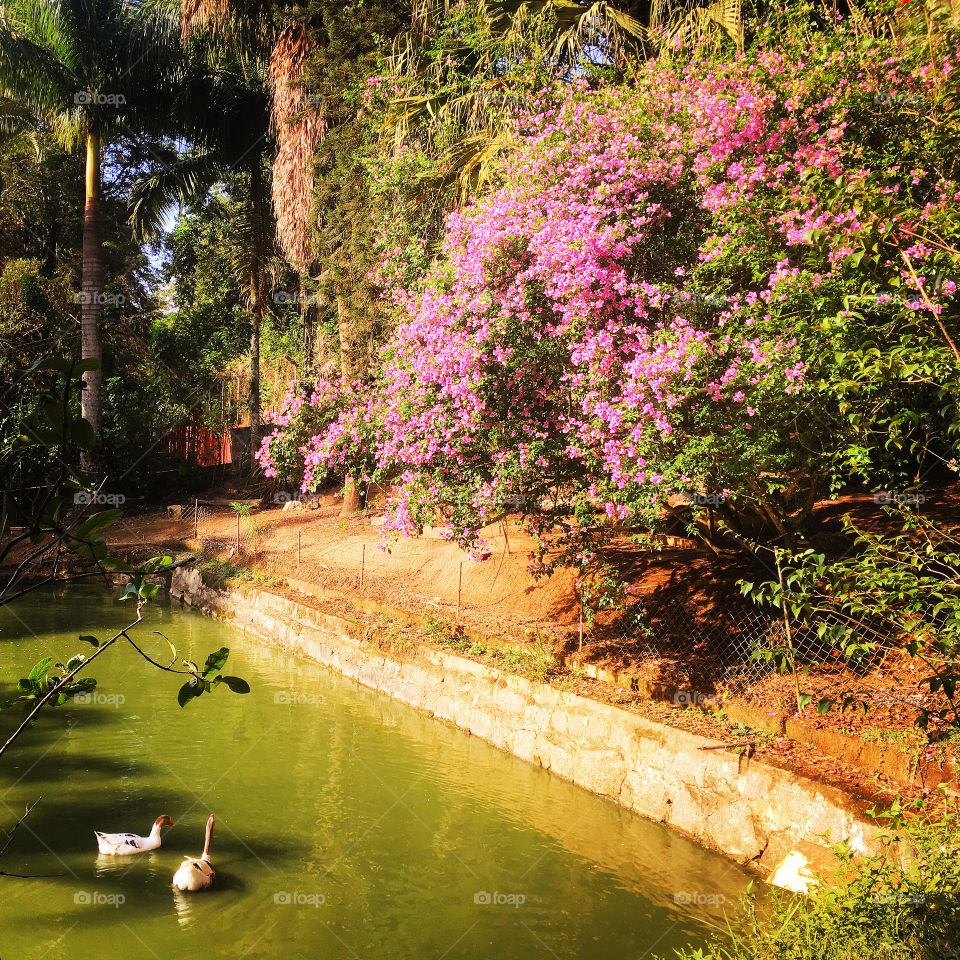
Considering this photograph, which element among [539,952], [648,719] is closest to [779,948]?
[539,952]

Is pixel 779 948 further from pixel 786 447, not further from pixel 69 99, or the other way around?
pixel 69 99

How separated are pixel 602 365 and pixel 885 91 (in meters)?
3.00

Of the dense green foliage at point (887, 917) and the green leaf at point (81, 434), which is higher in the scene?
the green leaf at point (81, 434)

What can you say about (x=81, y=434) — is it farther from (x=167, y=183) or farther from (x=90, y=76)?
(x=167, y=183)

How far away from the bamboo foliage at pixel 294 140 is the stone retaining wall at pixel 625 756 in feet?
29.3

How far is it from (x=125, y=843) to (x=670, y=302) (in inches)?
251

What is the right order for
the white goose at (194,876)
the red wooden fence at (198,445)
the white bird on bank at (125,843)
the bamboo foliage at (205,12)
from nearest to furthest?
the white goose at (194,876) → the white bird on bank at (125,843) → the bamboo foliage at (205,12) → the red wooden fence at (198,445)

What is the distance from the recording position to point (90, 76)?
18.4 meters

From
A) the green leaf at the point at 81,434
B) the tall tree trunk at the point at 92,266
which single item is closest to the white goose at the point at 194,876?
the green leaf at the point at 81,434

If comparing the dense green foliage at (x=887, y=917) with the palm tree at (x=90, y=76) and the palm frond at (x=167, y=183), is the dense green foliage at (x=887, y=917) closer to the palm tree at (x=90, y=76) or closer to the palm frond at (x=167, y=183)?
the palm tree at (x=90, y=76)

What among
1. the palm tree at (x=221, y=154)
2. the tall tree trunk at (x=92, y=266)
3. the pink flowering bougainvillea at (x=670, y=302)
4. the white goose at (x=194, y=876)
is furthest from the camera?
the palm tree at (x=221, y=154)

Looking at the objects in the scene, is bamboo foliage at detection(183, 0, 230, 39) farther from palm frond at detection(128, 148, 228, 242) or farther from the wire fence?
the wire fence

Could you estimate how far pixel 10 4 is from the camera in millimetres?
17250

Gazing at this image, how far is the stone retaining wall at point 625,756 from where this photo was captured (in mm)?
5770
